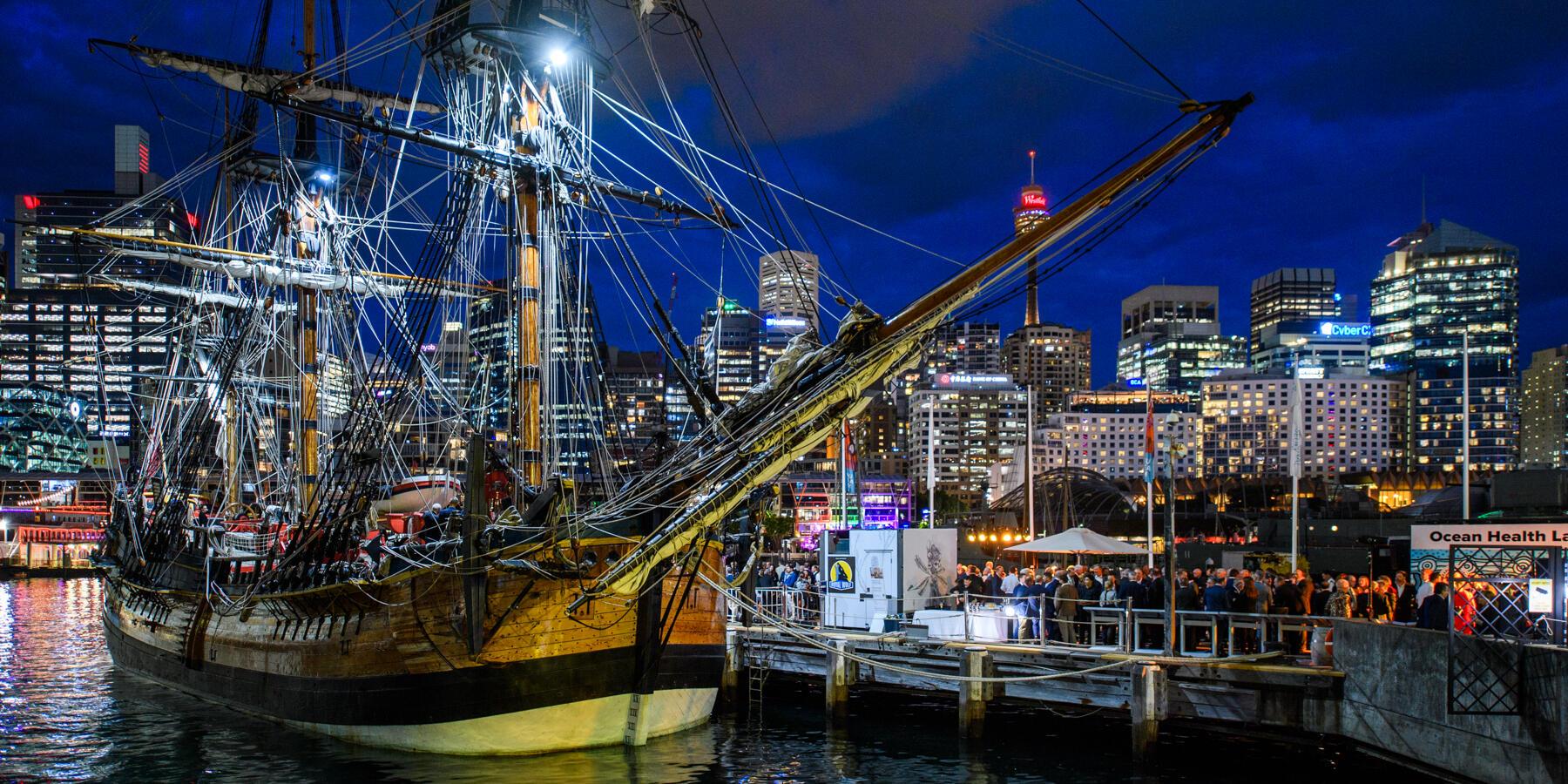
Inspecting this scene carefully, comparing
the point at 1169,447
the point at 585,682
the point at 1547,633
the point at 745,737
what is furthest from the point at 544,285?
the point at 1547,633

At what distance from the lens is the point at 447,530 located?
21188 mm

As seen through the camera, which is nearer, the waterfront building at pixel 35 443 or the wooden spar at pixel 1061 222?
the wooden spar at pixel 1061 222

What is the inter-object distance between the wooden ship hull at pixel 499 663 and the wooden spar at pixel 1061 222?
673 centimetres

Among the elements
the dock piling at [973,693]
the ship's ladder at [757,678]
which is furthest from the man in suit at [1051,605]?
the ship's ladder at [757,678]

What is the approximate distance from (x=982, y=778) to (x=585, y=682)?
713 cm

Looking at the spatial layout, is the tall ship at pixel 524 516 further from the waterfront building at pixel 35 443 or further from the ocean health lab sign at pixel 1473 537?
the waterfront building at pixel 35 443

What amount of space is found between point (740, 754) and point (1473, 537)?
13.4 meters

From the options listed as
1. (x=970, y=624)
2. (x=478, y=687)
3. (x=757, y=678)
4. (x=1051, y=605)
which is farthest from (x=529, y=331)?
(x=1051, y=605)

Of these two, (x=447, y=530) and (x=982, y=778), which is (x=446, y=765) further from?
(x=982, y=778)

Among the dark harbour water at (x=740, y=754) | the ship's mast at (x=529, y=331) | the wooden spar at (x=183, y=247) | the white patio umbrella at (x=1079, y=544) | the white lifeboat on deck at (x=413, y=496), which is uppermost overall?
the wooden spar at (x=183, y=247)

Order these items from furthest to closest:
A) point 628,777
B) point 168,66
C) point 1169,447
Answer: point 168,66, point 1169,447, point 628,777

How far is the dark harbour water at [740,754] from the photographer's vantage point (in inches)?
789

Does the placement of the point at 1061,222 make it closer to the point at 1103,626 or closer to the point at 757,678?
the point at 1103,626

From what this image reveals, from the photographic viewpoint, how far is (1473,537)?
19953mm
